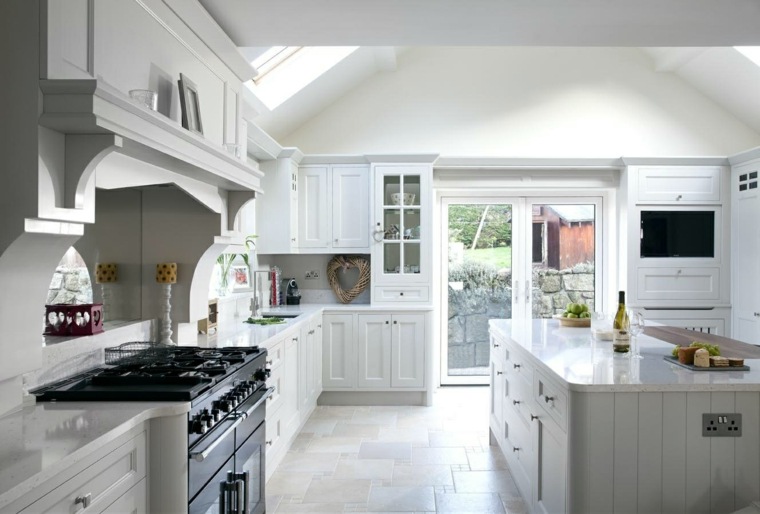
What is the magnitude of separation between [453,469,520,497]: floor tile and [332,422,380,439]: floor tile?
98cm

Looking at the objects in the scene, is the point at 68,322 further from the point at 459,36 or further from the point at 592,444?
the point at 459,36

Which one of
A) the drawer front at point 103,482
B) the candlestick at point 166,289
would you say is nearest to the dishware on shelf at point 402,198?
the candlestick at point 166,289

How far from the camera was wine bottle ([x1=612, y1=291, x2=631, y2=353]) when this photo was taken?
2787 millimetres

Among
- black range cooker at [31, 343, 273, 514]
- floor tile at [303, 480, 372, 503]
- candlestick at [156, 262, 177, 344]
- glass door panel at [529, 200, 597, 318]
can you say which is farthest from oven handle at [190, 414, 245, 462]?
glass door panel at [529, 200, 597, 318]

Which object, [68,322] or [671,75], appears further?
[671,75]

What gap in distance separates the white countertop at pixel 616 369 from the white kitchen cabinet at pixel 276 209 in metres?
2.60

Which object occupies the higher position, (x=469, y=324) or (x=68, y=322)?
(x=68, y=322)

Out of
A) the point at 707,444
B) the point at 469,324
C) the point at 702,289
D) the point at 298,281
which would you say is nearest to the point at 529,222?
the point at 469,324

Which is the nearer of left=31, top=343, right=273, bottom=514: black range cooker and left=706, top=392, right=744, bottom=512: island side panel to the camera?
left=31, top=343, right=273, bottom=514: black range cooker

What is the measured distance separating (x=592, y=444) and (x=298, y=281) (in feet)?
13.4

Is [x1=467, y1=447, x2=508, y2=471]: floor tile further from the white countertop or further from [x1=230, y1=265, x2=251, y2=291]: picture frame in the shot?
[x1=230, y1=265, x2=251, y2=291]: picture frame

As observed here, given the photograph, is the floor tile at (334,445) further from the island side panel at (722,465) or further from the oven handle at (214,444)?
the island side panel at (722,465)

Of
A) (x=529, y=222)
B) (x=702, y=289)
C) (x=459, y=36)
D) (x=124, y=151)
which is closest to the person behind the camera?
(x=124, y=151)

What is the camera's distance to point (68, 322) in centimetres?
218
